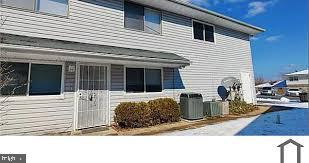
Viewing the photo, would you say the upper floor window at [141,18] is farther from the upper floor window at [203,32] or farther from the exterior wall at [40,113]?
the exterior wall at [40,113]

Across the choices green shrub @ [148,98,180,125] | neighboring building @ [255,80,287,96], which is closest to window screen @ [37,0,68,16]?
green shrub @ [148,98,180,125]

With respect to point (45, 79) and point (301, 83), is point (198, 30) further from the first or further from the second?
point (301, 83)

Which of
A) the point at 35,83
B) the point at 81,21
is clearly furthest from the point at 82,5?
the point at 35,83

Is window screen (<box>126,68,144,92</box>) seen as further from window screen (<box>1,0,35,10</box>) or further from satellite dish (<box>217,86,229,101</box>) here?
satellite dish (<box>217,86,229,101</box>)

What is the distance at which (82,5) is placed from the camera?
918 cm

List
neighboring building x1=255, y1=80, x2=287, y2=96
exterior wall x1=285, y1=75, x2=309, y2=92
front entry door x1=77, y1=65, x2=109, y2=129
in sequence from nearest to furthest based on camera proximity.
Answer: front entry door x1=77, y1=65, x2=109, y2=129, neighboring building x1=255, y1=80, x2=287, y2=96, exterior wall x1=285, y1=75, x2=309, y2=92

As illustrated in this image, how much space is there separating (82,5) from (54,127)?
4.78 metres

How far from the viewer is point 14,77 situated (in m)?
7.26

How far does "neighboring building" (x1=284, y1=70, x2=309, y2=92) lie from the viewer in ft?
169

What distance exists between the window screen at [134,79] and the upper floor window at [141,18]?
206 centimetres

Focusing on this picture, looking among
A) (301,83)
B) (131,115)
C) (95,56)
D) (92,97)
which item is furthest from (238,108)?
(301,83)

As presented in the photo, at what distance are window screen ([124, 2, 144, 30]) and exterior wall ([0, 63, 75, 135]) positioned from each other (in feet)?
12.1

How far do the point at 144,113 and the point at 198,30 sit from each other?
691cm
